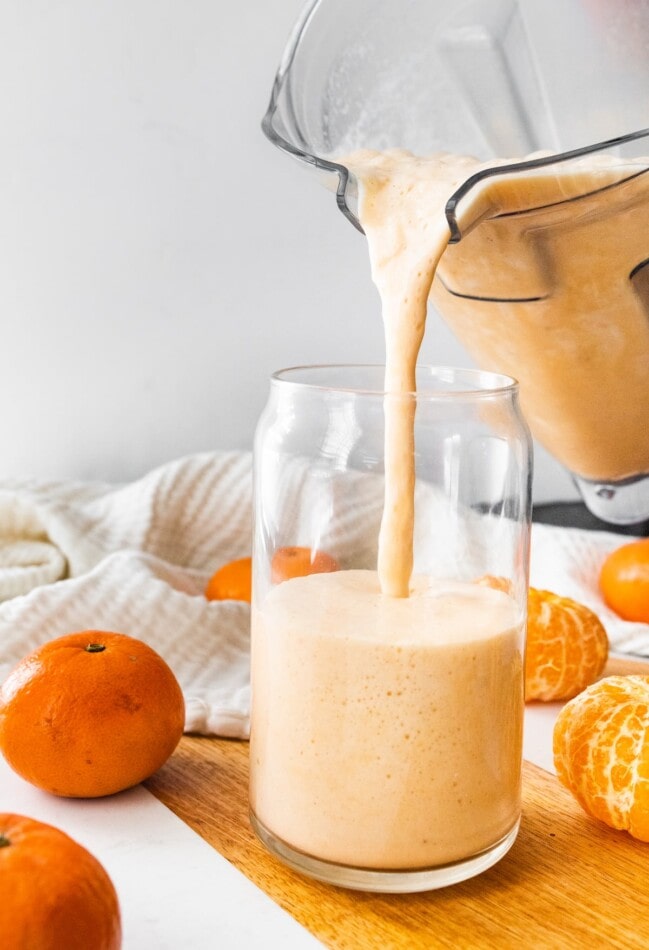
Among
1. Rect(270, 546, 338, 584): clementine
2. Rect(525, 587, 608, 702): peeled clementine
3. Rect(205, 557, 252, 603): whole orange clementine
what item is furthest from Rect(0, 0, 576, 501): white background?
Rect(270, 546, 338, 584): clementine

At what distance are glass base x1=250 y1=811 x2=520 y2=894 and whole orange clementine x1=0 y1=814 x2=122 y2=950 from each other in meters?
0.16

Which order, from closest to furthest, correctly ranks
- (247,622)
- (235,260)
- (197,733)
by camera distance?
1. (197,733)
2. (247,622)
3. (235,260)

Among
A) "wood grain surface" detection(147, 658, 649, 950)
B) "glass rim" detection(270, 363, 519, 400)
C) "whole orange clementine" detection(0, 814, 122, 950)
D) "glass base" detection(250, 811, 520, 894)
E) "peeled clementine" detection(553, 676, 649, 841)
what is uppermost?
"glass rim" detection(270, 363, 519, 400)

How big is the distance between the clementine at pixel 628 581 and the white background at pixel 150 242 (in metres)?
0.48

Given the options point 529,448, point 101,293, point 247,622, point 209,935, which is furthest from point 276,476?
point 101,293

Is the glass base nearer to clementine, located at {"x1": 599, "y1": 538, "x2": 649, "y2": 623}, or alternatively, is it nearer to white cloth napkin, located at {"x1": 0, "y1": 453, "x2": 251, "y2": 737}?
white cloth napkin, located at {"x1": 0, "y1": 453, "x2": 251, "y2": 737}

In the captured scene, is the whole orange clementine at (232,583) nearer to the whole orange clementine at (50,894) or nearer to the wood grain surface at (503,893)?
the wood grain surface at (503,893)

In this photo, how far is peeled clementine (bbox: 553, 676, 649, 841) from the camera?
2.37ft

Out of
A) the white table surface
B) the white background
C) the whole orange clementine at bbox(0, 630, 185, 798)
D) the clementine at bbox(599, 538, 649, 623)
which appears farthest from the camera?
the white background

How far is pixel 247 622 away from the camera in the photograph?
110cm

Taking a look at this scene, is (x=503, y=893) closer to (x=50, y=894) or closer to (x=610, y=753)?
(x=610, y=753)

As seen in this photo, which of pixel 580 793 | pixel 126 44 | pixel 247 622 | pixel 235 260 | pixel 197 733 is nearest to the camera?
pixel 580 793

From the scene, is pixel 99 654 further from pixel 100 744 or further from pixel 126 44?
pixel 126 44

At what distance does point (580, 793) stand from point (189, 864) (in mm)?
265
